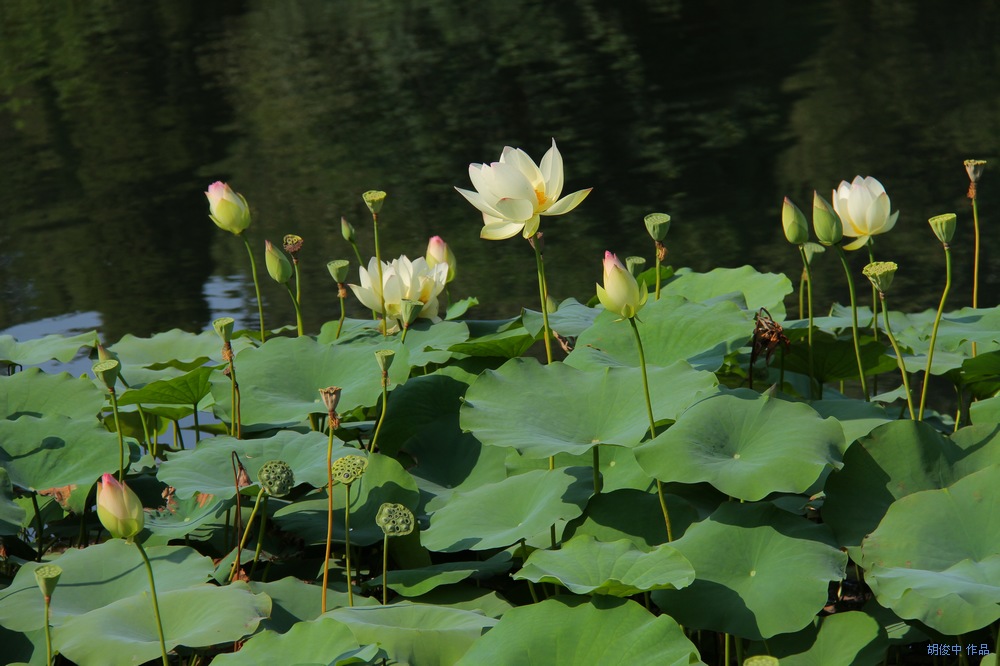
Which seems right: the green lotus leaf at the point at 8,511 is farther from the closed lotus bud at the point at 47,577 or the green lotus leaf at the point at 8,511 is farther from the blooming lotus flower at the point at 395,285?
the blooming lotus flower at the point at 395,285

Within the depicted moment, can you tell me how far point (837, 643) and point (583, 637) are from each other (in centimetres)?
25

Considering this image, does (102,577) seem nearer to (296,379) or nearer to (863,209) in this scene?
(296,379)

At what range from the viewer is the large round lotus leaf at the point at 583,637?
3.02ft

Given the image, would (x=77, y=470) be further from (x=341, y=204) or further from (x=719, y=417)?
(x=341, y=204)

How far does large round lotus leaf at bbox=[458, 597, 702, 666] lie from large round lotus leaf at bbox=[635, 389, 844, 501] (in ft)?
0.50

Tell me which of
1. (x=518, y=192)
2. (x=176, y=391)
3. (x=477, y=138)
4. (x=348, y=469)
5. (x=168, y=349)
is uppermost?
(x=518, y=192)

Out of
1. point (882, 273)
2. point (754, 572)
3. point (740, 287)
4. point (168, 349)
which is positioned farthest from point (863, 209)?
point (168, 349)

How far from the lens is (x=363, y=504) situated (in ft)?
4.09

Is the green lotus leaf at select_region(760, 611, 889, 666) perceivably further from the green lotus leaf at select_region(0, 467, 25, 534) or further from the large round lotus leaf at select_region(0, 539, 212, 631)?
the green lotus leaf at select_region(0, 467, 25, 534)

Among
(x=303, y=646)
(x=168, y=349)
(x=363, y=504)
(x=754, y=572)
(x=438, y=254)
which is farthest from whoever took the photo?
(x=168, y=349)

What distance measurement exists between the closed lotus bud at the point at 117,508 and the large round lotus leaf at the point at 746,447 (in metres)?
0.50

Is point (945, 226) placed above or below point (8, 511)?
above

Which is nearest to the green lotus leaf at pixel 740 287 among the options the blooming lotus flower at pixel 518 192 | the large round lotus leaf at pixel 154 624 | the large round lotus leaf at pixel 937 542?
the blooming lotus flower at pixel 518 192

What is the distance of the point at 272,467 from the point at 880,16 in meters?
8.17
